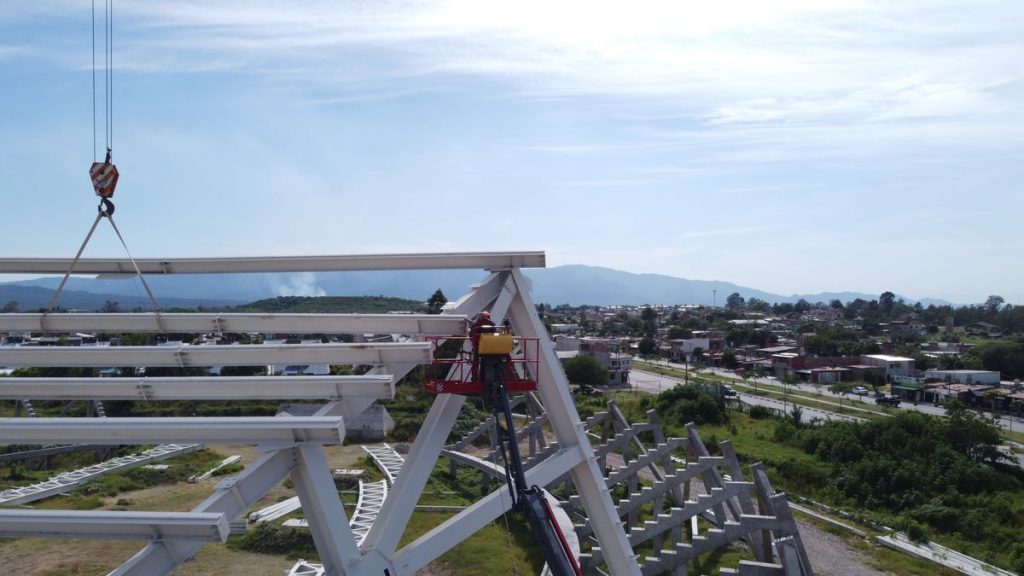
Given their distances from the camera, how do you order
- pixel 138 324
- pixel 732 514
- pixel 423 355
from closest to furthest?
pixel 423 355 < pixel 138 324 < pixel 732 514

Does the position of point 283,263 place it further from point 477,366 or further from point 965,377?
point 965,377

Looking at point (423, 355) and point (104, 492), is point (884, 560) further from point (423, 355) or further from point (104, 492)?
point (104, 492)

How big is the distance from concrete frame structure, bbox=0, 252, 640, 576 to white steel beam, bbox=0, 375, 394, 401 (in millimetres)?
121

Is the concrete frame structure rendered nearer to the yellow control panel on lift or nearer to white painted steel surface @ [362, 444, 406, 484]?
the yellow control panel on lift

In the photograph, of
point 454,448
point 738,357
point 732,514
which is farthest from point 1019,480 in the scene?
point 738,357

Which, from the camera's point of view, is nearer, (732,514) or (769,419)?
(732,514)

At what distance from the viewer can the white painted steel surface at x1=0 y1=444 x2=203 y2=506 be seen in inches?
697

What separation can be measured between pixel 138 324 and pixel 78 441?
2.31 meters

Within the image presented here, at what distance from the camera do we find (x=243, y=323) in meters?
8.03

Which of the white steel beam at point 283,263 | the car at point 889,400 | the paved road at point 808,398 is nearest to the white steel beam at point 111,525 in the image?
the white steel beam at point 283,263

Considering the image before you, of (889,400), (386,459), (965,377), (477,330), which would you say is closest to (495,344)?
(477,330)

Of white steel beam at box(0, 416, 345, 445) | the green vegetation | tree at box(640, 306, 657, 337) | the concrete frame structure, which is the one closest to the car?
the green vegetation

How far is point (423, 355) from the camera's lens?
23.8 feet

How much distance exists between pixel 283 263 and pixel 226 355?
5.86ft
